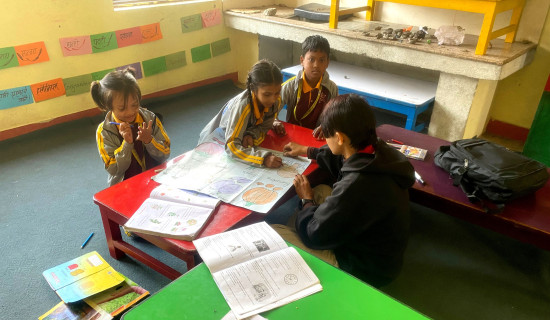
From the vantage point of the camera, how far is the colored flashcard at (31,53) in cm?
282

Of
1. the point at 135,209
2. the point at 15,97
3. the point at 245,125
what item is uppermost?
the point at 245,125

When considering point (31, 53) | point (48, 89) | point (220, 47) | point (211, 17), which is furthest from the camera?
point (220, 47)

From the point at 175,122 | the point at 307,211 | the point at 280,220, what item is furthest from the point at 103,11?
the point at 307,211

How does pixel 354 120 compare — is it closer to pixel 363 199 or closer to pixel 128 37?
pixel 363 199

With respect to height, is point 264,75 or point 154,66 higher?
point 264,75

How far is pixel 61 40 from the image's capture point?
297 cm

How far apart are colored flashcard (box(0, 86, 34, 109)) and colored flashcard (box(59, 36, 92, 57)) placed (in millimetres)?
399

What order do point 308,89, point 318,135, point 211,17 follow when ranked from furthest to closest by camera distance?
1. point 211,17
2. point 308,89
3. point 318,135

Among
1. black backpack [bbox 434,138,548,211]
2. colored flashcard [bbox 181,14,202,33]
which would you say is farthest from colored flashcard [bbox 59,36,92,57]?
black backpack [bbox 434,138,548,211]

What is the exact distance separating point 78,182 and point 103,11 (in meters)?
1.47

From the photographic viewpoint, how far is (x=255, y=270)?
104 centimetres

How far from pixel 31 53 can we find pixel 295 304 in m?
2.88

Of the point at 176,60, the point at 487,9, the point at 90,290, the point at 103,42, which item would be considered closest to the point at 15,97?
the point at 103,42

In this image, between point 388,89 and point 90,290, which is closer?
point 90,290
